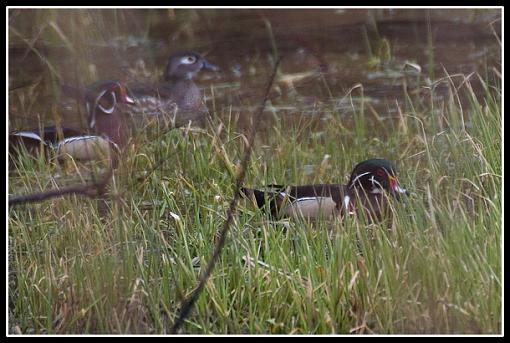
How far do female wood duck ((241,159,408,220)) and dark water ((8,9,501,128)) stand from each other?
0.26 m

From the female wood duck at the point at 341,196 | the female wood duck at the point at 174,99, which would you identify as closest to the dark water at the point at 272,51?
the female wood duck at the point at 174,99

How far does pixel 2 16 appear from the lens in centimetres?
372

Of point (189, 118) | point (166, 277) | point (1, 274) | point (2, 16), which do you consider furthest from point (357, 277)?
point (2, 16)

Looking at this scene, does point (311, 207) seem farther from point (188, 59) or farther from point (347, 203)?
point (188, 59)

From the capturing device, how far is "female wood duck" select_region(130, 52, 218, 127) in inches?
154

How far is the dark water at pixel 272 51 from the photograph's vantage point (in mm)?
3799

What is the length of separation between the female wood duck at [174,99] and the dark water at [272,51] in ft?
0.15

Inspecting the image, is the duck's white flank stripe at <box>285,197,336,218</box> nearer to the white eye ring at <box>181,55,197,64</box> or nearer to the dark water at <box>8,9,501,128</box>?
the dark water at <box>8,9,501,128</box>

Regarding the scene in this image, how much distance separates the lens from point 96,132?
12.5ft

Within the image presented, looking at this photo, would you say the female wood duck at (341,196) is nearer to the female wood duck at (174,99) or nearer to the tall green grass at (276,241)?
the tall green grass at (276,241)
